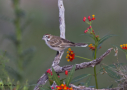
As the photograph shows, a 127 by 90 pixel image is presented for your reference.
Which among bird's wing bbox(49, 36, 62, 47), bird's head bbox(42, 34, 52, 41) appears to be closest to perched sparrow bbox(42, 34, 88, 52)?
bird's wing bbox(49, 36, 62, 47)

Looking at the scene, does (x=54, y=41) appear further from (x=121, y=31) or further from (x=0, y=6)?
(x=121, y=31)

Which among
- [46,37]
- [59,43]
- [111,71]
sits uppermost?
[46,37]

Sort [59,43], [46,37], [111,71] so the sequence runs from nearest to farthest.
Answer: [111,71] < [59,43] < [46,37]

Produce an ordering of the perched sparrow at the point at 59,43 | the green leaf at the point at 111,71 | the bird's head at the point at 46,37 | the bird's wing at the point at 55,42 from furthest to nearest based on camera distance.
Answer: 1. the bird's head at the point at 46,37
2. the bird's wing at the point at 55,42
3. the perched sparrow at the point at 59,43
4. the green leaf at the point at 111,71

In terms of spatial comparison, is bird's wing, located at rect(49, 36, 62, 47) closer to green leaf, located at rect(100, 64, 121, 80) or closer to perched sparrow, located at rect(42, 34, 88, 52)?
perched sparrow, located at rect(42, 34, 88, 52)

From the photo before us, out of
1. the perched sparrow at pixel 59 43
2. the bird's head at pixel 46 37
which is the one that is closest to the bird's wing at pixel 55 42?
the perched sparrow at pixel 59 43

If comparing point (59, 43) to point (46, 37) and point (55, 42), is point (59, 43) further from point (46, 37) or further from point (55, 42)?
point (46, 37)

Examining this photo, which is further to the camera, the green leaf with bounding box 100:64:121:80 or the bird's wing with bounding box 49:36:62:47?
the bird's wing with bounding box 49:36:62:47

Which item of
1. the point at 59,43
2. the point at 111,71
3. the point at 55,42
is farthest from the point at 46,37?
the point at 111,71

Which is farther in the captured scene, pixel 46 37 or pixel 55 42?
pixel 46 37

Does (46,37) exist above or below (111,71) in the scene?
above

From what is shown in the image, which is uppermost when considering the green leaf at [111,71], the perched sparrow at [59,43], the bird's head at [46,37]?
the bird's head at [46,37]

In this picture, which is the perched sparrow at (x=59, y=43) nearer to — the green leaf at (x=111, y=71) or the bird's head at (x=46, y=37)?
the bird's head at (x=46, y=37)

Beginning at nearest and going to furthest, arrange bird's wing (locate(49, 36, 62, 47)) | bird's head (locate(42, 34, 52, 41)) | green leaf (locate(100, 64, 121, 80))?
green leaf (locate(100, 64, 121, 80)), bird's wing (locate(49, 36, 62, 47)), bird's head (locate(42, 34, 52, 41))
